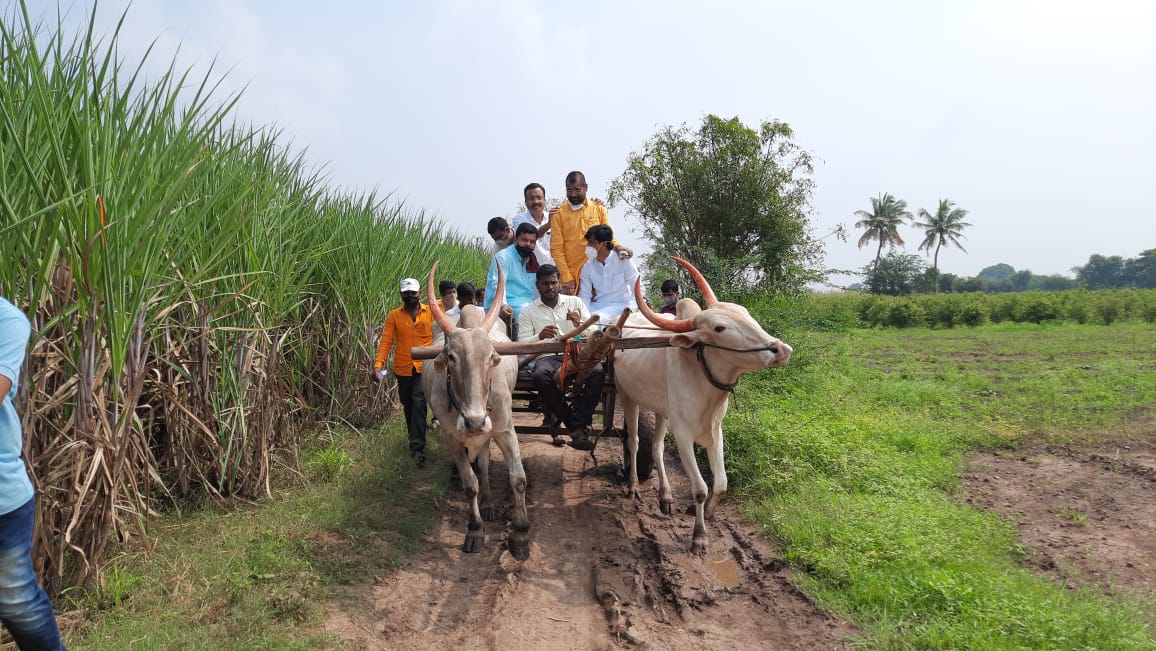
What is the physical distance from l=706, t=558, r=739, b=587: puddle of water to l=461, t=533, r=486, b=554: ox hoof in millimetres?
1571

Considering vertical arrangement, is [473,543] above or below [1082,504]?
below

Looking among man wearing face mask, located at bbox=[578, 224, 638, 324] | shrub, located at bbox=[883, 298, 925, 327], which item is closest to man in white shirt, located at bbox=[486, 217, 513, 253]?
man wearing face mask, located at bbox=[578, 224, 638, 324]

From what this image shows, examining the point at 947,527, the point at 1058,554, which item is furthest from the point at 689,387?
the point at 1058,554

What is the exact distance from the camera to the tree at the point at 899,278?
51750 mm

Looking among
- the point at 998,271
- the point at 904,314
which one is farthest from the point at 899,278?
the point at 998,271

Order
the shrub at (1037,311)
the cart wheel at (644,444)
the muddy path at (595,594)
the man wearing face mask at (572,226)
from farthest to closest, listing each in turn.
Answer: the shrub at (1037,311), the man wearing face mask at (572,226), the cart wheel at (644,444), the muddy path at (595,594)

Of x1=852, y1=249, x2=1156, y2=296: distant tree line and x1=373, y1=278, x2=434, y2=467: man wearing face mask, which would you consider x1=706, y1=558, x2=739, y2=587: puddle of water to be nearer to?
x1=373, y1=278, x2=434, y2=467: man wearing face mask

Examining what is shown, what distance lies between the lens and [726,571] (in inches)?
174

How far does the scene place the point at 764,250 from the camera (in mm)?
17109

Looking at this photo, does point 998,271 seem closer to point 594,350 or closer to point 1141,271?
point 1141,271

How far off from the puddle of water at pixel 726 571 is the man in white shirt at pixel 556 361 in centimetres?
139

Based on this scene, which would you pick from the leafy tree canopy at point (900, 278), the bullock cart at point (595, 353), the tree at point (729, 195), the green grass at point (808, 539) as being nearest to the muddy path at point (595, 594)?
→ the green grass at point (808, 539)

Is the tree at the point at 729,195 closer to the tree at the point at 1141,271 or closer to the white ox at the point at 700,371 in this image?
the white ox at the point at 700,371

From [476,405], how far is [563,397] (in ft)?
4.46
